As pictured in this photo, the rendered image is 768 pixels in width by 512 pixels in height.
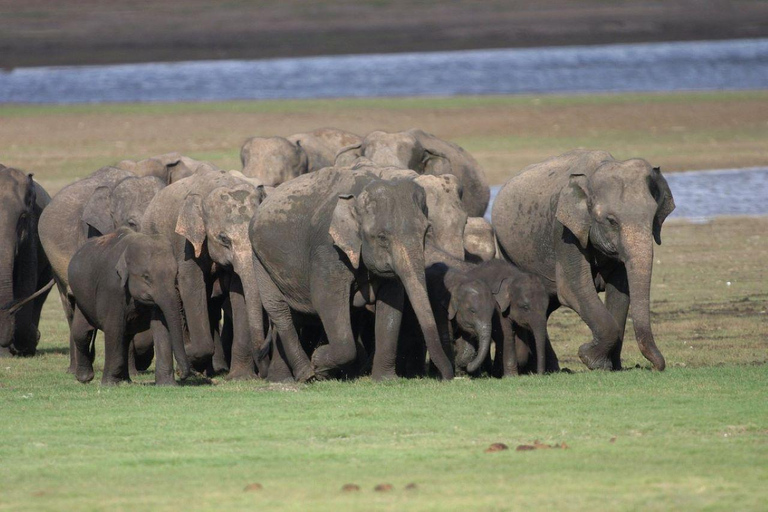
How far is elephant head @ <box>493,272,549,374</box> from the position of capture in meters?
13.6

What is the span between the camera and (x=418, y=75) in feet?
219

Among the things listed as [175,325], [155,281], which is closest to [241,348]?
[175,325]

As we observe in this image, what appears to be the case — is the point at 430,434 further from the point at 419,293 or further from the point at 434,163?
the point at 434,163

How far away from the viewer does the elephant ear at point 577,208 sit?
1352 centimetres

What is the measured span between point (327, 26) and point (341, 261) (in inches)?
2642

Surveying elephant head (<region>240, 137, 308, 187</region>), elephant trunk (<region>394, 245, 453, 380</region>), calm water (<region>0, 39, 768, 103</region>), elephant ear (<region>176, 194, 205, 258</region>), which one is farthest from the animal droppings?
calm water (<region>0, 39, 768, 103</region>)

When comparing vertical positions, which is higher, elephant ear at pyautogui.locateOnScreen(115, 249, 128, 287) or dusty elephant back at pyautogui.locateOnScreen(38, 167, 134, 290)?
elephant ear at pyautogui.locateOnScreen(115, 249, 128, 287)

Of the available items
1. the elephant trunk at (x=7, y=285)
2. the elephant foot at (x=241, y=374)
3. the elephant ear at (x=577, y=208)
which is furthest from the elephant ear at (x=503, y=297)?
the elephant trunk at (x=7, y=285)

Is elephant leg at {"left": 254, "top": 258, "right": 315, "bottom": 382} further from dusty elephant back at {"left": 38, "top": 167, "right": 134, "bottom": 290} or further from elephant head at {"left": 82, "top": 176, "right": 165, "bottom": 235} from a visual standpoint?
dusty elephant back at {"left": 38, "top": 167, "right": 134, "bottom": 290}

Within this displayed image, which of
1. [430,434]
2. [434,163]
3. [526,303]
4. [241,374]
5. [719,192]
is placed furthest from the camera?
[719,192]

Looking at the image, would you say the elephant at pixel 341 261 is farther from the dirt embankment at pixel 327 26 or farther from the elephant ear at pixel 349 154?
the dirt embankment at pixel 327 26

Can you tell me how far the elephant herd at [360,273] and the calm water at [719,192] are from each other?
1242 centimetres

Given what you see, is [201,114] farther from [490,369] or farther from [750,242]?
[490,369]

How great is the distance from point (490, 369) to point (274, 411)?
342 cm
